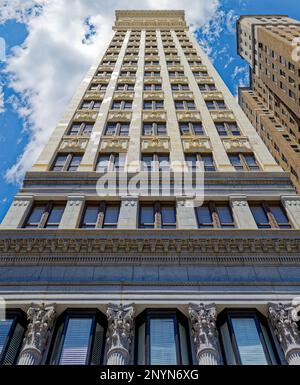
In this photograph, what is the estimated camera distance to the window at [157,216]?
17.6m

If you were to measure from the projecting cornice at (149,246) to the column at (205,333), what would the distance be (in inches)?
93.5

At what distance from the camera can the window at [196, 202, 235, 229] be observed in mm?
17516

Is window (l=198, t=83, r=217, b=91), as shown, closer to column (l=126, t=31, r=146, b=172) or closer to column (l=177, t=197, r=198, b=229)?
column (l=126, t=31, r=146, b=172)

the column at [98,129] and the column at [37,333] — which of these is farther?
the column at [98,129]

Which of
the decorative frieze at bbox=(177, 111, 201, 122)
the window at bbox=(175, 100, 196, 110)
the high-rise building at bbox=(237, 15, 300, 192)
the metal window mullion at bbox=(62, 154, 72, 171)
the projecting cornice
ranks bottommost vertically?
the projecting cornice

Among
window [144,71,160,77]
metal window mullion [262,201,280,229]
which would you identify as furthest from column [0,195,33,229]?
window [144,71,160,77]

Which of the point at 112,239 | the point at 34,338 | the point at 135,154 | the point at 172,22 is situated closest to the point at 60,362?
the point at 34,338

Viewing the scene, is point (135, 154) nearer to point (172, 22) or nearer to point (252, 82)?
point (172, 22)

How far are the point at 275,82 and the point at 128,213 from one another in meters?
45.8

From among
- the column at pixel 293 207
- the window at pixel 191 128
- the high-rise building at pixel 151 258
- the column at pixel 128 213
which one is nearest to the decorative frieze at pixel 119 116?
the high-rise building at pixel 151 258

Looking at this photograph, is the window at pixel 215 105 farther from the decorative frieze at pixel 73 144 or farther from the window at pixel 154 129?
the decorative frieze at pixel 73 144

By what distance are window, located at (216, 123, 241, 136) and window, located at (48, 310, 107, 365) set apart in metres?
17.2

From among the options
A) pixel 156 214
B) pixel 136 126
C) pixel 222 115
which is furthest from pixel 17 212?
pixel 222 115

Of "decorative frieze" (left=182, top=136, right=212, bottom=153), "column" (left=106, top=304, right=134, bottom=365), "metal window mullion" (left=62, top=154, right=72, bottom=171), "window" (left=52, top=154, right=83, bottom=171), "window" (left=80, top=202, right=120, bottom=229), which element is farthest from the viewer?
"decorative frieze" (left=182, top=136, right=212, bottom=153)
